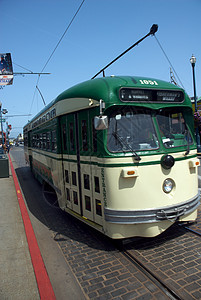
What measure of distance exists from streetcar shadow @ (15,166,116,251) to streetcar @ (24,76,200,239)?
1.74ft

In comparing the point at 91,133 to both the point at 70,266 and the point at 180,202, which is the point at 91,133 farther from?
the point at 70,266

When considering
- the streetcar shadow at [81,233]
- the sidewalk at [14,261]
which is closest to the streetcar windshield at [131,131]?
→ the streetcar shadow at [81,233]

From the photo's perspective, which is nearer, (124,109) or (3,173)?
(124,109)

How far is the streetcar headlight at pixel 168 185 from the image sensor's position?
4105mm

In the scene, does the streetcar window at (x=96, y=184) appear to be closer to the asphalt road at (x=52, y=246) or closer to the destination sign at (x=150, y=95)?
the asphalt road at (x=52, y=246)

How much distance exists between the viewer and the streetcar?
3963mm

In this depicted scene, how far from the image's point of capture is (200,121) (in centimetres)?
1739

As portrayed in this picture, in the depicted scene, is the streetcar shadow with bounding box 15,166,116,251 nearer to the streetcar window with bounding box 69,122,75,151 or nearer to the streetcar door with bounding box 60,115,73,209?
the streetcar door with bounding box 60,115,73,209

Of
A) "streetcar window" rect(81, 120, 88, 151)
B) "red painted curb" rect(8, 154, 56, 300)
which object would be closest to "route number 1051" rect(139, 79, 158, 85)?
"streetcar window" rect(81, 120, 88, 151)

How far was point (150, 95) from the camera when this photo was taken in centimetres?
431

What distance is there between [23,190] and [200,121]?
1312 cm

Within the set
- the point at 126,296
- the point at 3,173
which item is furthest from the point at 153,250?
the point at 3,173

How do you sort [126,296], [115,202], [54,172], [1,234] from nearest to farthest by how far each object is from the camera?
[126,296] → [115,202] → [1,234] → [54,172]

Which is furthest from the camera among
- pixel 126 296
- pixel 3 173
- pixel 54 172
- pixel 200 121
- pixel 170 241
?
pixel 200 121
